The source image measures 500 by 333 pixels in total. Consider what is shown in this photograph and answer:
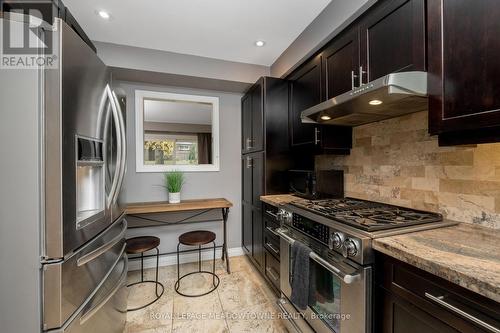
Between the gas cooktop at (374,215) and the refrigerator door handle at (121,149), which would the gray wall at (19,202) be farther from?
the gas cooktop at (374,215)

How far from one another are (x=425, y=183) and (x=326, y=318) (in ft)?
3.48

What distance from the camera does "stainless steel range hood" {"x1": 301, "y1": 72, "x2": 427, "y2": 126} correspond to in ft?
3.45

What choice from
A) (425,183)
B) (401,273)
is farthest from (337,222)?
(425,183)

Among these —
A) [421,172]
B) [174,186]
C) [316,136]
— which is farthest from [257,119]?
[421,172]

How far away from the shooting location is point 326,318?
1316 millimetres

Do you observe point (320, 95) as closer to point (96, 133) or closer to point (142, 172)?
point (96, 133)

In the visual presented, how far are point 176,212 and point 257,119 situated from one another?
160 cm

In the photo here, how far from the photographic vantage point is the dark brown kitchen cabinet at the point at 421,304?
2.31ft

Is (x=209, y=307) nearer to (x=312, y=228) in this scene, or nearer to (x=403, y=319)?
(x=312, y=228)

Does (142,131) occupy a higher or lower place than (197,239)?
higher

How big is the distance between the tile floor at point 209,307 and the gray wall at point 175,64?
2.35 meters

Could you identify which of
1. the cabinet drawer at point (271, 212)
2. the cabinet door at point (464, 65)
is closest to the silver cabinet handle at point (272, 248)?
the cabinet drawer at point (271, 212)

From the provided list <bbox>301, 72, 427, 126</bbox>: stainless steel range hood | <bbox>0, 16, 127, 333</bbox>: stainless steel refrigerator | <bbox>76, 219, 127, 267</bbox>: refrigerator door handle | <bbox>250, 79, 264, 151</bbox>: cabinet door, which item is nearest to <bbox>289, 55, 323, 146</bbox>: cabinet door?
<bbox>301, 72, 427, 126</bbox>: stainless steel range hood

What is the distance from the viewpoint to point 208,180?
3.05 metres
